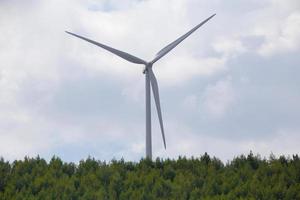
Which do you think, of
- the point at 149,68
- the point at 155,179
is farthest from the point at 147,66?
the point at 155,179

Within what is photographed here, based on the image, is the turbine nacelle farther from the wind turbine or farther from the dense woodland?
the dense woodland

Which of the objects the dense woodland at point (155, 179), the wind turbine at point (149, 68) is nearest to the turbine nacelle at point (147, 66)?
the wind turbine at point (149, 68)

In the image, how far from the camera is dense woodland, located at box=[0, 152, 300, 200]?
14.7 meters

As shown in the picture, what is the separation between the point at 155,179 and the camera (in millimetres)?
15781

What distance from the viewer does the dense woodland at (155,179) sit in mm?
14711

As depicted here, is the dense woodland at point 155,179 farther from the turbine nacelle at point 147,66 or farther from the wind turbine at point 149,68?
the turbine nacelle at point 147,66

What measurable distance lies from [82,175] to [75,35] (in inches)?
672

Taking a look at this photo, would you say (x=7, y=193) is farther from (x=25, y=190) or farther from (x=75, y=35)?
(x=75, y=35)

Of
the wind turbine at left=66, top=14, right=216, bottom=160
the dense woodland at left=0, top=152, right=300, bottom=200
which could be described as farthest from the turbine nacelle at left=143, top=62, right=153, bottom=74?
the dense woodland at left=0, top=152, right=300, bottom=200

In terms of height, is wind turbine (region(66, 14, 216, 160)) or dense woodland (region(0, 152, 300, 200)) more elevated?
wind turbine (region(66, 14, 216, 160))

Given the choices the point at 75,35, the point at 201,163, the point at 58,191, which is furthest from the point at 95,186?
the point at 75,35

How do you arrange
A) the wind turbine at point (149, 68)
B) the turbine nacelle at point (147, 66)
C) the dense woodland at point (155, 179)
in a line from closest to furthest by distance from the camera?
the dense woodland at point (155, 179)
the wind turbine at point (149, 68)
the turbine nacelle at point (147, 66)

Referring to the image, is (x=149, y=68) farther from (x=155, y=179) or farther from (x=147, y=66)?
(x=155, y=179)

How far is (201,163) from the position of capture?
695 inches
